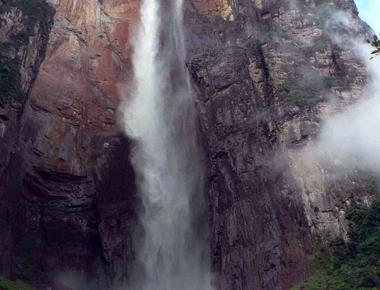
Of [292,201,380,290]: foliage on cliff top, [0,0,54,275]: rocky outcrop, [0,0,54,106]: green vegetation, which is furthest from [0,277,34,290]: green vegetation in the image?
[292,201,380,290]: foliage on cliff top

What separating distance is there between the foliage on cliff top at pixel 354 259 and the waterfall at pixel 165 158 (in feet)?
20.7

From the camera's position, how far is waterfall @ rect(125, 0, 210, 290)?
27875 millimetres

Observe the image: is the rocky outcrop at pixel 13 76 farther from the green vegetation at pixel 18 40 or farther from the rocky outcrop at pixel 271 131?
the rocky outcrop at pixel 271 131

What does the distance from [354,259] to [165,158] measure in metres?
13.0

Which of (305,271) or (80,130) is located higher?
(80,130)

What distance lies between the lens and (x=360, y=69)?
28844 millimetres

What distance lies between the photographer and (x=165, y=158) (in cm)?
3173

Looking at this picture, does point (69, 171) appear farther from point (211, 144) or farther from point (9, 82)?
point (211, 144)

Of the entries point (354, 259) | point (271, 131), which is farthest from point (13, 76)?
point (354, 259)

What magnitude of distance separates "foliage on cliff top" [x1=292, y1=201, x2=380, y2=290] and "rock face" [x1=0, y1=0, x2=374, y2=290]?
620mm

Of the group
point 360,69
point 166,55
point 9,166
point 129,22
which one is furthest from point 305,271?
point 129,22

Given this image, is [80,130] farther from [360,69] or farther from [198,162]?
[360,69]

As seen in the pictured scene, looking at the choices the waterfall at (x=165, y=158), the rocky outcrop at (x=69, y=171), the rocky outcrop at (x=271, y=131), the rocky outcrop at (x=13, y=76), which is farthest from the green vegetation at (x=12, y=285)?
the rocky outcrop at (x=271, y=131)

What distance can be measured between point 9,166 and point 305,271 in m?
13.3
